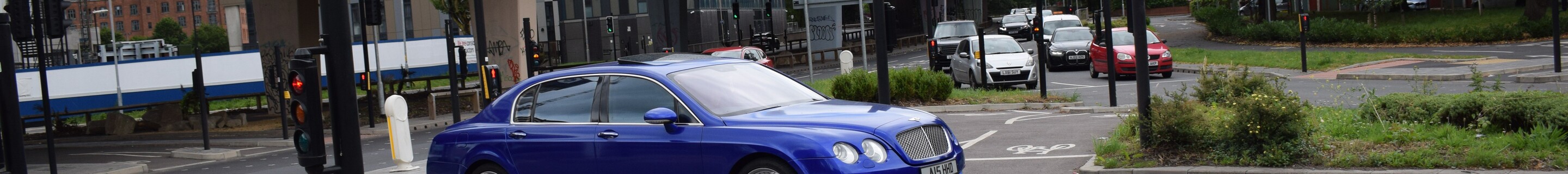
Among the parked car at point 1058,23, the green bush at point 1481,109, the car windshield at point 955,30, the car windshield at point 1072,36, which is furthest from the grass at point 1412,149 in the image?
the parked car at point 1058,23

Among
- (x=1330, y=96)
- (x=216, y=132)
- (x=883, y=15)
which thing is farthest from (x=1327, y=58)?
(x=216, y=132)

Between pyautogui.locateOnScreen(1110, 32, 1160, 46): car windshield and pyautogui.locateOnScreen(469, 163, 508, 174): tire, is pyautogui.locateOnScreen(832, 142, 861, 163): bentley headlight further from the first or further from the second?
pyautogui.locateOnScreen(1110, 32, 1160, 46): car windshield

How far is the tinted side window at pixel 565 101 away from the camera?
702 cm

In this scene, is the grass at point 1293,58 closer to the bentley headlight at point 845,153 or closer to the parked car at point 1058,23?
the parked car at point 1058,23

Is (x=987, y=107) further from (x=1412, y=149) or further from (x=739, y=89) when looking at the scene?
(x=739, y=89)

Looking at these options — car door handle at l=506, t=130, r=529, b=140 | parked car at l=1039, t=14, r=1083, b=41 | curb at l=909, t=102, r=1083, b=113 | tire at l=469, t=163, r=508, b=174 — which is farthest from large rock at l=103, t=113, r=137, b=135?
parked car at l=1039, t=14, r=1083, b=41

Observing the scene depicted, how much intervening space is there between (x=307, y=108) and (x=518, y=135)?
1.19m

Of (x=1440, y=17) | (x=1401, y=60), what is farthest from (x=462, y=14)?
(x=1440, y=17)

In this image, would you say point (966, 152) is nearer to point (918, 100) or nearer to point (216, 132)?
point (918, 100)

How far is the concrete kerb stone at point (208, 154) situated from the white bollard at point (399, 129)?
27.1 feet

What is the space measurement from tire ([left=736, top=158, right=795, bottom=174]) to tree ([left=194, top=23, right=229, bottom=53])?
9549 cm

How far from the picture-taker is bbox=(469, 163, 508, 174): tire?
7.33 m

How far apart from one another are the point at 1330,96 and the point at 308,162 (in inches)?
604

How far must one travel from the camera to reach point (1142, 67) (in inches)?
392
